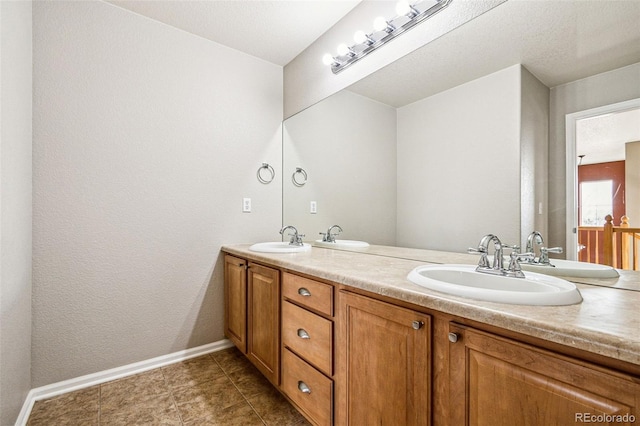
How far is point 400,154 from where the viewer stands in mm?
1600

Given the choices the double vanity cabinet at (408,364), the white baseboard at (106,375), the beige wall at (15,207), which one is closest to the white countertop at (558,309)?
the double vanity cabinet at (408,364)

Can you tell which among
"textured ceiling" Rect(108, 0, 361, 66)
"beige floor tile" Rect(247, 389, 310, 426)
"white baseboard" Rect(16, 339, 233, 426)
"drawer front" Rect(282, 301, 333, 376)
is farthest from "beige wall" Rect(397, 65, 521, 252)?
"white baseboard" Rect(16, 339, 233, 426)

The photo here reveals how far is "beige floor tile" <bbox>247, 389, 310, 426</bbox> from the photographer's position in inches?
57.4

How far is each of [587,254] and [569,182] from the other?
258 millimetres

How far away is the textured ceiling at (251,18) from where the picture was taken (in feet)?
6.08

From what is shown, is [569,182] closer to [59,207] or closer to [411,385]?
[411,385]

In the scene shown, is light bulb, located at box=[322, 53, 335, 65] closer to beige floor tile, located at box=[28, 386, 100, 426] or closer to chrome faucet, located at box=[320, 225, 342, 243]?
chrome faucet, located at box=[320, 225, 342, 243]

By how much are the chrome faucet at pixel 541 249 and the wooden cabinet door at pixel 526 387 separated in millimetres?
572

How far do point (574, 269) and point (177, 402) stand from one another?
6.53ft

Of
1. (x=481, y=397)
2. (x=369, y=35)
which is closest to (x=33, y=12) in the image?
(x=369, y=35)

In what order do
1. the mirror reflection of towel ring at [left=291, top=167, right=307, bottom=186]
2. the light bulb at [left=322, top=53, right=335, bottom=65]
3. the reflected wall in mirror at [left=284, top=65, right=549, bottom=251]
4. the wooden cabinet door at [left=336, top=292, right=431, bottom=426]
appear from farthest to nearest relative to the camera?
the mirror reflection of towel ring at [left=291, top=167, right=307, bottom=186], the light bulb at [left=322, top=53, right=335, bottom=65], the reflected wall in mirror at [left=284, top=65, right=549, bottom=251], the wooden cabinet door at [left=336, top=292, right=431, bottom=426]

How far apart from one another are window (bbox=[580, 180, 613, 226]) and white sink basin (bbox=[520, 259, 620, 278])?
146 millimetres

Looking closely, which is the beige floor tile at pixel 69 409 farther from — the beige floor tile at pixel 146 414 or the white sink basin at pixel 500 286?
the white sink basin at pixel 500 286

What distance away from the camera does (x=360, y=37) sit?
178 cm
